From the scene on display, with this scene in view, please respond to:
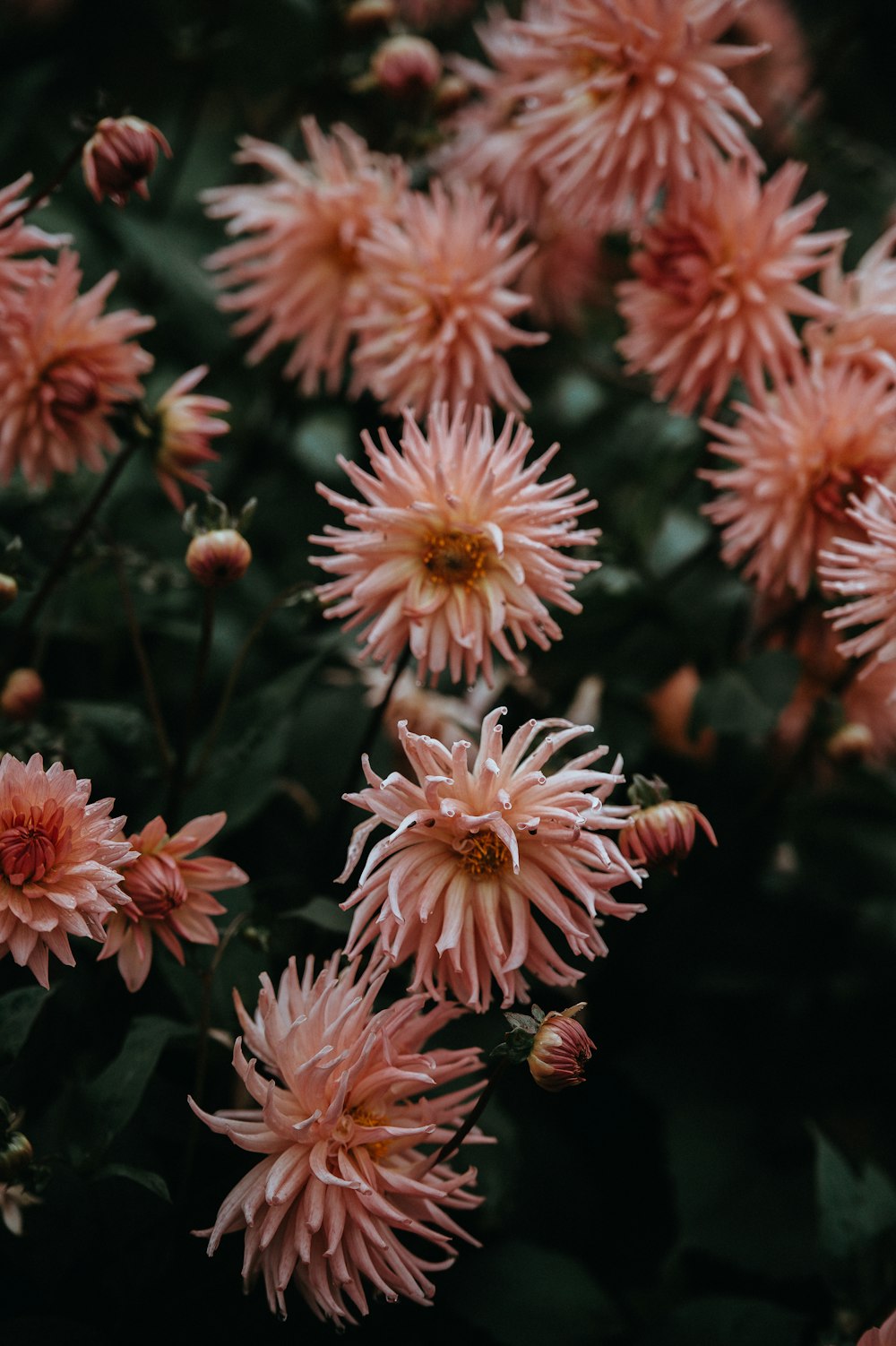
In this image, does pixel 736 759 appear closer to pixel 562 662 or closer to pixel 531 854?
pixel 562 662

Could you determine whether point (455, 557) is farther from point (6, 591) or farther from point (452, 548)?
point (6, 591)

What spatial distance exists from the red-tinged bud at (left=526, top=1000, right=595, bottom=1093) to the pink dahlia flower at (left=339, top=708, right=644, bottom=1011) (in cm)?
2

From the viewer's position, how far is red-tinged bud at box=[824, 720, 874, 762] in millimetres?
801

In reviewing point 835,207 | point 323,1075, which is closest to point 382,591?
point 323,1075

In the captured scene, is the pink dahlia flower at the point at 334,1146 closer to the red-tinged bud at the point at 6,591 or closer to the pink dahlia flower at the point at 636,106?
the red-tinged bud at the point at 6,591

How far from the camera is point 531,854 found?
21.0 inches

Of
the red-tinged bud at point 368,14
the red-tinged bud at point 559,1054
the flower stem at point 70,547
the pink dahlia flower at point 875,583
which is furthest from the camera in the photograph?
the red-tinged bud at point 368,14

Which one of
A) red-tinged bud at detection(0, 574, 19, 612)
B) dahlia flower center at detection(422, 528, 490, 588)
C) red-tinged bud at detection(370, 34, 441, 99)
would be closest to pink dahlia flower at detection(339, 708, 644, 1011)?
dahlia flower center at detection(422, 528, 490, 588)

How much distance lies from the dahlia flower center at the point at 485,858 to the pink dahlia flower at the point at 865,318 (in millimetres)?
398

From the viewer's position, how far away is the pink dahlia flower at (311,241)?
2.63ft

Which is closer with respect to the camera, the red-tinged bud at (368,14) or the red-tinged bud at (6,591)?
the red-tinged bud at (6,591)

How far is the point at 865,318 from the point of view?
0.72 meters

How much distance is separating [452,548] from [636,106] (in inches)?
13.8

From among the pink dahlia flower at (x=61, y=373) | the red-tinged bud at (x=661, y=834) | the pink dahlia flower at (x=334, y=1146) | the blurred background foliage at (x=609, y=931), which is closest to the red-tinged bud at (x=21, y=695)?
the blurred background foliage at (x=609, y=931)
